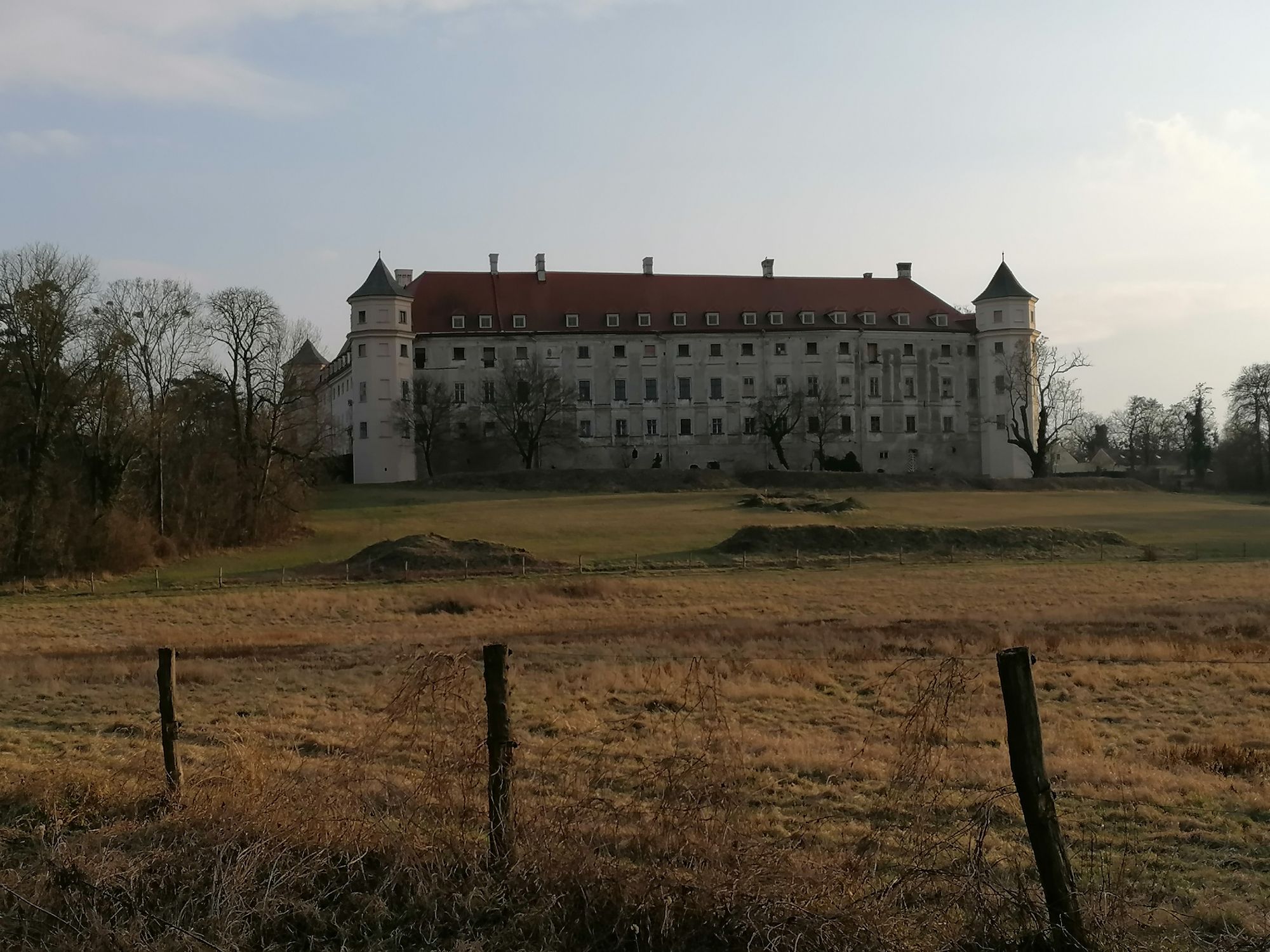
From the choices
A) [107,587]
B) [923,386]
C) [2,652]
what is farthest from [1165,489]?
[2,652]

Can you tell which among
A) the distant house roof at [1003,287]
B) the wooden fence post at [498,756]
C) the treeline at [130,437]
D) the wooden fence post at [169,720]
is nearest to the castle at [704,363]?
the distant house roof at [1003,287]

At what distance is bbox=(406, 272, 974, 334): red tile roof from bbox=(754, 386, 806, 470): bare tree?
7528mm

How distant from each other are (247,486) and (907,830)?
53.6 m

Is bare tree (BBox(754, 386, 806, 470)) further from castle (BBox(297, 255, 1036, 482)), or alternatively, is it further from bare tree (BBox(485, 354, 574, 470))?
bare tree (BBox(485, 354, 574, 470))

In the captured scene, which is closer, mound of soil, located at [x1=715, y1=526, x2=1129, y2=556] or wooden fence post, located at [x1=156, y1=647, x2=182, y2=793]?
wooden fence post, located at [x1=156, y1=647, x2=182, y2=793]

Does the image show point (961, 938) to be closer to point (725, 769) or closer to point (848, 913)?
point (848, 913)

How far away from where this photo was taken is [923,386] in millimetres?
99938

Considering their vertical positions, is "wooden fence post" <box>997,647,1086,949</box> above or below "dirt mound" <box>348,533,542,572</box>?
above

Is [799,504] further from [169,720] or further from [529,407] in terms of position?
[169,720]

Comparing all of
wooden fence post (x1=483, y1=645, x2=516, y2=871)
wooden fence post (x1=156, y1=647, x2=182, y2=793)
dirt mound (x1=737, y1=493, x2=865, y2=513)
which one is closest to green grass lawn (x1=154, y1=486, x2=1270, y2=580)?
dirt mound (x1=737, y1=493, x2=865, y2=513)

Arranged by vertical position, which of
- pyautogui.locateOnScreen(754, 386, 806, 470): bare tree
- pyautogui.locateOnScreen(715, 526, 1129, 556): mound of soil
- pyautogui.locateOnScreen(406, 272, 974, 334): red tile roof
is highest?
pyautogui.locateOnScreen(406, 272, 974, 334): red tile roof

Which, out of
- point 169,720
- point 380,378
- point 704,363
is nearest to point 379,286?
point 380,378

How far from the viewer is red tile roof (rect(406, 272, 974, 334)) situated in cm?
9675

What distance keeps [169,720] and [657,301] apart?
94036 mm
